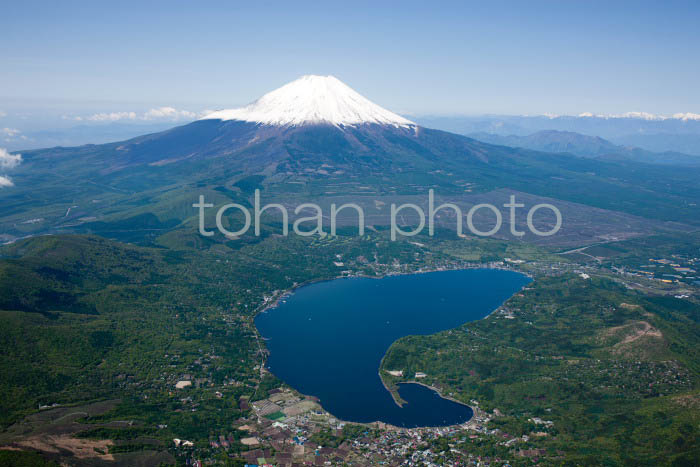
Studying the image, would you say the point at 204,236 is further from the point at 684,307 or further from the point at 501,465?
the point at 684,307

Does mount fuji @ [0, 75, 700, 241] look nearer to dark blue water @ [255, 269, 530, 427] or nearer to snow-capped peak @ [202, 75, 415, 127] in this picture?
snow-capped peak @ [202, 75, 415, 127]

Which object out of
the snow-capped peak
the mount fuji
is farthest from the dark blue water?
the snow-capped peak

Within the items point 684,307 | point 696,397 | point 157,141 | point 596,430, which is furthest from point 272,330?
point 157,141

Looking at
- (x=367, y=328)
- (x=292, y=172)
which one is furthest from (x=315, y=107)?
(x=367, y=328)

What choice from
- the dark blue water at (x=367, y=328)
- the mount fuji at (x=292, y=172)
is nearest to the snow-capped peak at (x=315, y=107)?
the mount fuji at (x=292, y=172)

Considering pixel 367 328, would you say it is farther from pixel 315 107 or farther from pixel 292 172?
pixel 315 107

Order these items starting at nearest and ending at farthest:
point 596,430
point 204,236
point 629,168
A: point 596,430 < point 204,236 < point 629,168

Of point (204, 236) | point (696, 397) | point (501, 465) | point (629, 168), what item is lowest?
point (501, 465)
